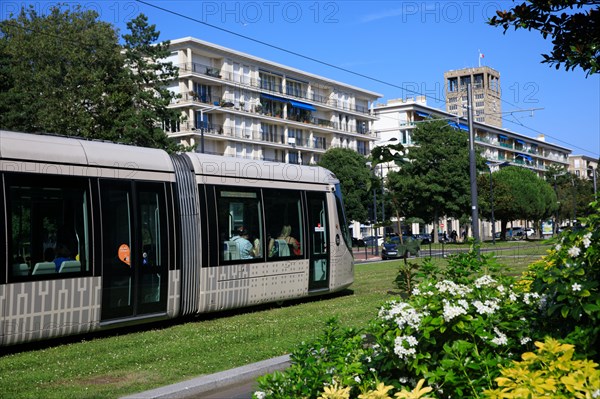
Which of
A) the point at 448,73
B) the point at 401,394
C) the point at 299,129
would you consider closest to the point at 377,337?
the point at 401,394

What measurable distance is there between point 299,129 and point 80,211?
257 feet

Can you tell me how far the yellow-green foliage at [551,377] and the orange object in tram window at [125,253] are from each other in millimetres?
8598

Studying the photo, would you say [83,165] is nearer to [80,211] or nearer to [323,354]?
[80,211]

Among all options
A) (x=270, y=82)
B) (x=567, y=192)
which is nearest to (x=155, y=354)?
(x=270, y=82)

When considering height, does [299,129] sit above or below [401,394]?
above

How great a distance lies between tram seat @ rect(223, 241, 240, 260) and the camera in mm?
13618

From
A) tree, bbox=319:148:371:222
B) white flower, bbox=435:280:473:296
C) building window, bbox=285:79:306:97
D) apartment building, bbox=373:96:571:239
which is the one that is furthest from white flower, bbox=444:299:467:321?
building window, bbox=285:79:306:97

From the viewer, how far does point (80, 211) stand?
35.8 feet

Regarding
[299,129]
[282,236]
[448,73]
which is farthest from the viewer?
[448,73]

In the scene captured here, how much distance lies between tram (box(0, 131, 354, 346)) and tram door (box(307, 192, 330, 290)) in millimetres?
35

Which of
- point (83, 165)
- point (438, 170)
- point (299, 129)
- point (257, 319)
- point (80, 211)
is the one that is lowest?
point (257, 319)

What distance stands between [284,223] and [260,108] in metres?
66.4

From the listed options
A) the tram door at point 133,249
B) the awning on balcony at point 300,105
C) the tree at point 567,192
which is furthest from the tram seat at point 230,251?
the tree at point 567,192

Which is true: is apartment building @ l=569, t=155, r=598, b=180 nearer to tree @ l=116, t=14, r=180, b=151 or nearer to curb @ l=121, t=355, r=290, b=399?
tree @ l=116, t=14, r=180, b=151
